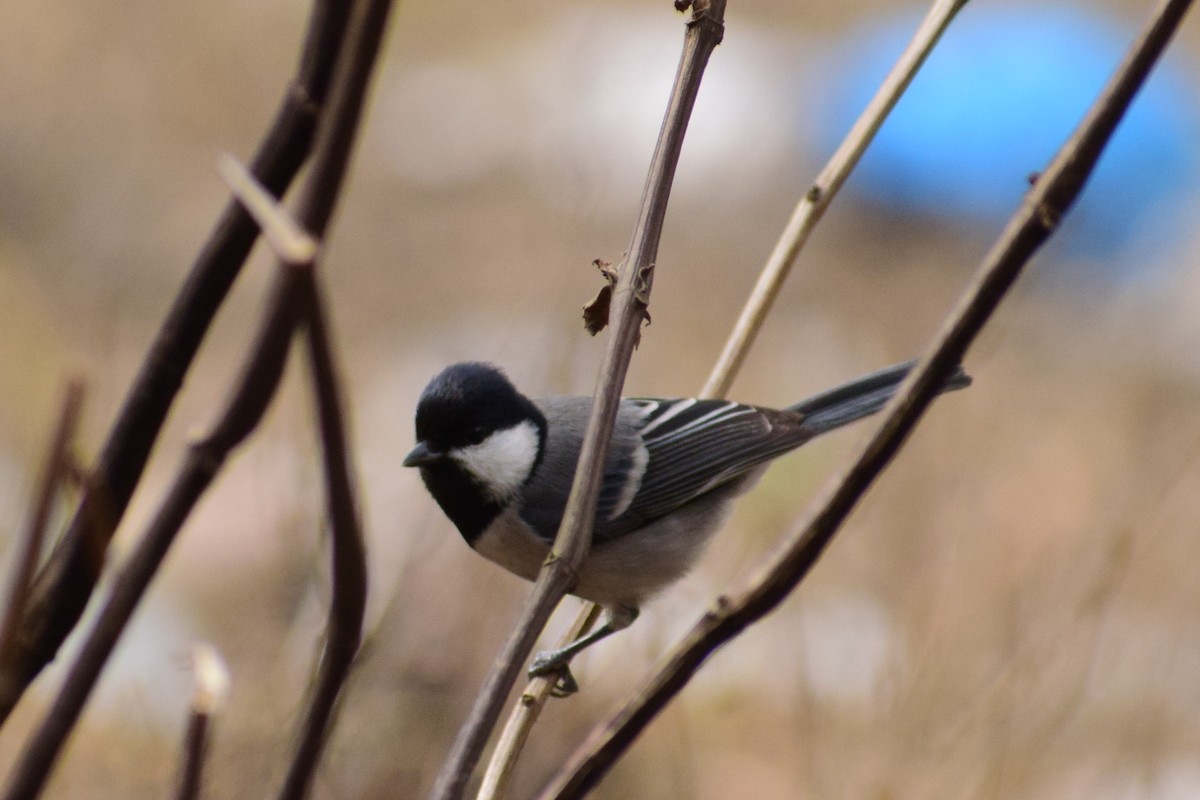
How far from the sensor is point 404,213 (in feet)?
22.9

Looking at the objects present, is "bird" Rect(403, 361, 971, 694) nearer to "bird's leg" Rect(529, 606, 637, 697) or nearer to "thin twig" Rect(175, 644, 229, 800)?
"bird's leg" Rect(529, 606, 637, 697)

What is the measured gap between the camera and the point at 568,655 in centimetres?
185

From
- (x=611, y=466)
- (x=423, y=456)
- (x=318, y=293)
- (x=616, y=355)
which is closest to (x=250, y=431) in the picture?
(x=318, y=293)

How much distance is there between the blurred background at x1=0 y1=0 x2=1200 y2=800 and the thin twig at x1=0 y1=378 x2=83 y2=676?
1.29 m

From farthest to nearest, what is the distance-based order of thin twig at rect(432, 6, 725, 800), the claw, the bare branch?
1. the claw
2. thin twig at rect(432, 6, 725, 800)
3. the bare branch

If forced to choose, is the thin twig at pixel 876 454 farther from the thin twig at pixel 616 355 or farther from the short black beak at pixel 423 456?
the short black beak at pixel 423 456

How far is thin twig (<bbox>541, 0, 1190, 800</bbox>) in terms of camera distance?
2.01 ft

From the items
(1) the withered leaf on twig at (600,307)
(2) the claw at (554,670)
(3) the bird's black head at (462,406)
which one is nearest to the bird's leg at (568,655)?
(2) the claw at (554,670)

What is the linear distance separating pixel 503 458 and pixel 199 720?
1.86 metres

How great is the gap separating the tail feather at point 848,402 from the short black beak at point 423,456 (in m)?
0.93

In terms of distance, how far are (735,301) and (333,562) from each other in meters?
5.97

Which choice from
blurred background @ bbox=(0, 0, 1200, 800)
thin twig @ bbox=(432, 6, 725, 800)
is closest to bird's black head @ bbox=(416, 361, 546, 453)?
blurred background @ bbox=(0, 0, 1200, 800)

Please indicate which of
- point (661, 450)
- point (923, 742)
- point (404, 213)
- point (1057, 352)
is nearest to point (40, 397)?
point (404, 213)

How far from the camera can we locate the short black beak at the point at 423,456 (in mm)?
2244
